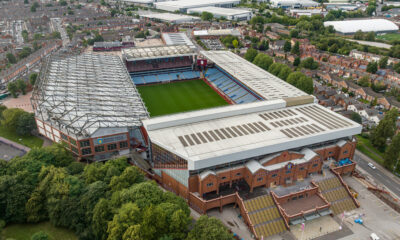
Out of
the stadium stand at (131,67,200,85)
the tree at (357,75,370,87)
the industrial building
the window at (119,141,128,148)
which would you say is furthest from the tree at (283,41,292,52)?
the window at (119,141,128,148)

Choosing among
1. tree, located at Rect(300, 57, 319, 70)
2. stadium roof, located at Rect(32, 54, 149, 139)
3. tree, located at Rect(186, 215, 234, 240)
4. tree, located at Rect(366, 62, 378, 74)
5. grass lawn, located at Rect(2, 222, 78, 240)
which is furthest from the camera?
tree, located at Rect(300, 57, 319, 70)

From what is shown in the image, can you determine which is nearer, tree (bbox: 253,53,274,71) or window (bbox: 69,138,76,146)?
window (bbox: 69,138,76,146)

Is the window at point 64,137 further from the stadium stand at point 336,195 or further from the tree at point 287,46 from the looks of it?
the tree at point 287,46

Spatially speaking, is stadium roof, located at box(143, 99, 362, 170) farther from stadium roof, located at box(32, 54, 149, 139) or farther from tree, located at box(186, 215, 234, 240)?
tree, located at box(186, 215, 234, 240)

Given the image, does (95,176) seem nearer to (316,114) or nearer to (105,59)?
(316,114)

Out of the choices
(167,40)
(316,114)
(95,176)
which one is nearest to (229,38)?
(167,40)
